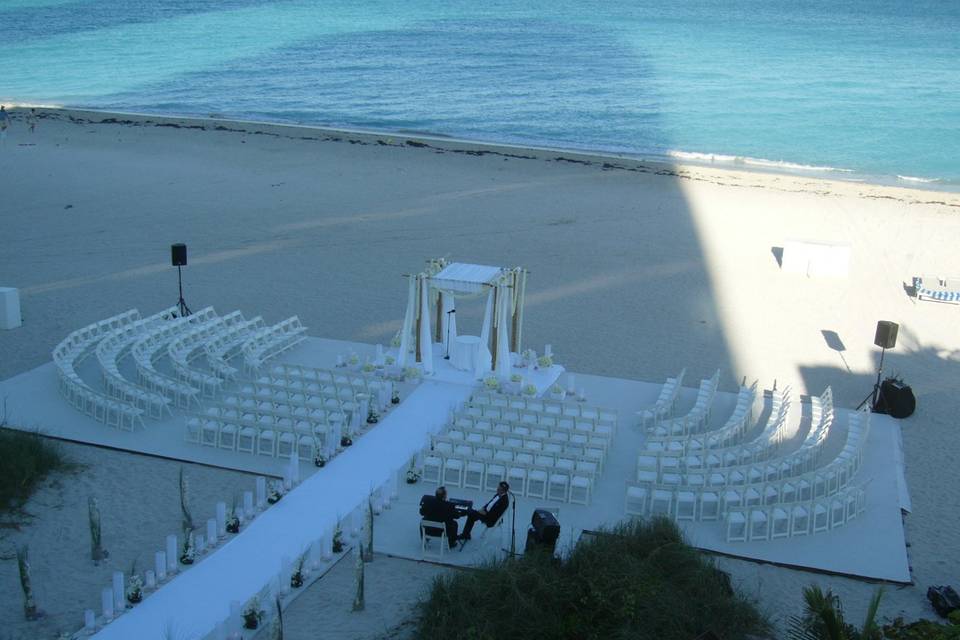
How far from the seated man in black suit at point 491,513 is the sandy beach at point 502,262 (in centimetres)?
90

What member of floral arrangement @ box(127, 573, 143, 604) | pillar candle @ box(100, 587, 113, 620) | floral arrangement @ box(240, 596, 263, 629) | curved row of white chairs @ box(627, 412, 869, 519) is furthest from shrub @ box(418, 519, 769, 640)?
pillar candle @ box(100, 587, 113, 620)

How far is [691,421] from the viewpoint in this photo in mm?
15375

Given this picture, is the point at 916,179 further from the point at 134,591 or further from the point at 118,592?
the point at 118,592

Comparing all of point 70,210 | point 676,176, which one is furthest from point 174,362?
point 676,176

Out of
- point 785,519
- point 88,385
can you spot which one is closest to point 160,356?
point 88,385

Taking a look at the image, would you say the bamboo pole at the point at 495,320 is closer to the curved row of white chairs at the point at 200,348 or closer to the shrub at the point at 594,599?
the curved row of white chairs at the point at 200,348

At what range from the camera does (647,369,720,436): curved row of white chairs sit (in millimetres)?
15273

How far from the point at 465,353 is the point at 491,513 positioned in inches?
221

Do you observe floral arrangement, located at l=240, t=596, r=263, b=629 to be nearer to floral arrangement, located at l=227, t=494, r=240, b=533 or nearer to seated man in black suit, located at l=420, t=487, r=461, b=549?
floral arrangement, located at l=227, t=494, r=240, b=533

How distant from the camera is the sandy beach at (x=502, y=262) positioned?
44.3 ft

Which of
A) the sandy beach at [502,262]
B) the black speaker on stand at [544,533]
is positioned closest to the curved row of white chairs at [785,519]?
the sandy beach at [502,262]

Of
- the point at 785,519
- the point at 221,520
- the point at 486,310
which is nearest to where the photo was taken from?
the point at 221,520

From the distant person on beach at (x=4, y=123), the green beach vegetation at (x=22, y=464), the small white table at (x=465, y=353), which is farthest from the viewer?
the distant person on beach at (x=4, y=123)

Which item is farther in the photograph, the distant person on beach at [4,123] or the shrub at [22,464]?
the distant person on beach at [4,123]
